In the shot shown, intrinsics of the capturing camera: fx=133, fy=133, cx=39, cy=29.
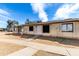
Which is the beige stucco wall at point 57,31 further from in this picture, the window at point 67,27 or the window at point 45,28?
the window at point 45,28

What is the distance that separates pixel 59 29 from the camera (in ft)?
37.1

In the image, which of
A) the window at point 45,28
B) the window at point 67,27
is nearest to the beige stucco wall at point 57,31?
the window at point 67,27

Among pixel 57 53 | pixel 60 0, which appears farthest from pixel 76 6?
pixel 57 53

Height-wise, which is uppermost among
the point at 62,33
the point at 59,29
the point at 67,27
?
the point at 67,27

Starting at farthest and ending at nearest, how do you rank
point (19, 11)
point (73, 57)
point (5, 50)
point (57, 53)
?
point (19, 11), point (5, 50), point (57, 53), point (73, 57)

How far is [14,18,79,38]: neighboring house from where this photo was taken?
33.4 feet

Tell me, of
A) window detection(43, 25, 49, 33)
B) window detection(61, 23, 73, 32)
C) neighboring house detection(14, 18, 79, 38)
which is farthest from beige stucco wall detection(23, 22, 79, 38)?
window detection(43, 25, 49, 33)

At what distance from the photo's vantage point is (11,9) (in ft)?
23.4

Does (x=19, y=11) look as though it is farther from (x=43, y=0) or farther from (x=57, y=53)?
(x=57, y=53)

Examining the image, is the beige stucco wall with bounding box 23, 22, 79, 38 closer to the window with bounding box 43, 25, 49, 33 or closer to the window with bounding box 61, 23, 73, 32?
the window with bounding box 61, 23, 73, 32

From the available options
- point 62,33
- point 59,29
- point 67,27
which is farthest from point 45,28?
point 67,27

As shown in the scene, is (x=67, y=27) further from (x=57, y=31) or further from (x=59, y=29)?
(x=57, y=31)

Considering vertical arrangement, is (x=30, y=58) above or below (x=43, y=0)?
below

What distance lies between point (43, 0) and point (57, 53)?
2.57 meters
